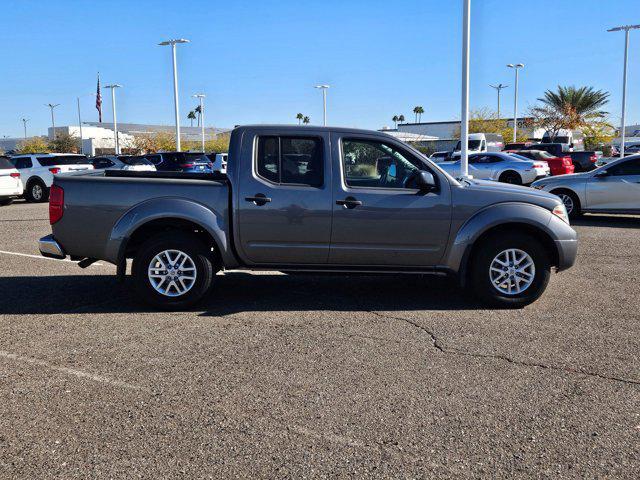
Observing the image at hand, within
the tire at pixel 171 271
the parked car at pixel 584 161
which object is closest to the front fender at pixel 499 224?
the tire at pixel 171 271

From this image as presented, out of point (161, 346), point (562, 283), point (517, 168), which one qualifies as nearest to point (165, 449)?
point (161, 346)

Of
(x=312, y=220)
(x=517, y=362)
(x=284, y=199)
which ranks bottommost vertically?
(x=517, y=362)

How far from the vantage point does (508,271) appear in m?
6.52

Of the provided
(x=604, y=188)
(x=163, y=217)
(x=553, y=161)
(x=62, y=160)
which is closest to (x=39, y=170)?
(x=62, y=160)

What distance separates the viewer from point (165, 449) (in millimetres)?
3531

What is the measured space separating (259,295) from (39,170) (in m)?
16.7

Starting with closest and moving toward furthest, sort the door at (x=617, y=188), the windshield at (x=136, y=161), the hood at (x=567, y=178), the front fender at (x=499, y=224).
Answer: the front fender at (x=499, y=224), the door at (x=617, y=188), the hood at (x=567, y=178), the windshield at (x=136, y=161)

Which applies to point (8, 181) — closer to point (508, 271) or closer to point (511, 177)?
point (511, 177)

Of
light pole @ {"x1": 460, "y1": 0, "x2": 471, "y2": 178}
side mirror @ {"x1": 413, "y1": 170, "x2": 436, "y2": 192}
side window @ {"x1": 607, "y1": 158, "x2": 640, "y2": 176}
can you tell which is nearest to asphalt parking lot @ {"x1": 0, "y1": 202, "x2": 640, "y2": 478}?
side mirror @ {"x1": 413, "y1": 170, "x2": 436, "y2": 192}

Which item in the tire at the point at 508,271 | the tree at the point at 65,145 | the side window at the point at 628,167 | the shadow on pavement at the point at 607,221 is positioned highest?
the tree at the point at 65,145

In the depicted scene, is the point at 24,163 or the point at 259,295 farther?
the point at 24,163

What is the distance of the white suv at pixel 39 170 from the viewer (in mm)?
21219

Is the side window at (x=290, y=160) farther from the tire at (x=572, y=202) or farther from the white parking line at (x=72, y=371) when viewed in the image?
the tire at (x=572, y=202)

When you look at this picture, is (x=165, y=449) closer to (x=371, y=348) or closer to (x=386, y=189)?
(x=371, y=348)
